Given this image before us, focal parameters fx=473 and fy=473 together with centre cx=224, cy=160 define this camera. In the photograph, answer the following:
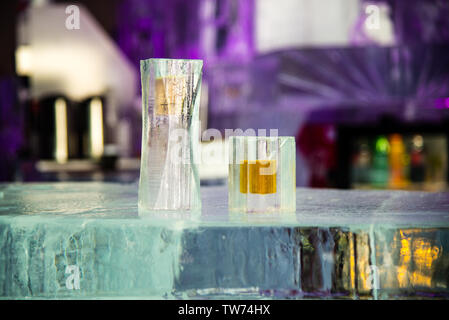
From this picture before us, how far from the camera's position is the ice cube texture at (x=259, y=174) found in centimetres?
56

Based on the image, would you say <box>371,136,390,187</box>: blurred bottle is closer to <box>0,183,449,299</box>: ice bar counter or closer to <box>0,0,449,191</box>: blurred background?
<box>0,0,449,191</box>: blurred background

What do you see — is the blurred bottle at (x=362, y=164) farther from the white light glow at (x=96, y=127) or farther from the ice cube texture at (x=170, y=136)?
the ice cube texture at (x=170, y=136)

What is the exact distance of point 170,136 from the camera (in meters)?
0.59

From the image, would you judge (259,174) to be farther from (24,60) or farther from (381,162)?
(381,162)

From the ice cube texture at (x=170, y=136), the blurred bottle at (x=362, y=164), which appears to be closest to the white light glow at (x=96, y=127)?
the blurred bottle at (x=362, y=164)

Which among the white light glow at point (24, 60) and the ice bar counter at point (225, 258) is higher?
the white light glow at point (24, 60)

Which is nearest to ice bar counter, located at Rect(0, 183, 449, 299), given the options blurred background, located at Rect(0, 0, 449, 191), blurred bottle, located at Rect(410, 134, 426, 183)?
blurred background, located at Rect(0, 0, 449, 191)

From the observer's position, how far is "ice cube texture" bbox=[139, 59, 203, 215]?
22.8 inches

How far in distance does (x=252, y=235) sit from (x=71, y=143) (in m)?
3.26

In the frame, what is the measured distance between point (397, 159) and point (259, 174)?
3.73 meters

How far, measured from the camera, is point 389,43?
319cm

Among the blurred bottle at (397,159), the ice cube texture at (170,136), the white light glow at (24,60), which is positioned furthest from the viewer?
the blurred bottle at (397,159)

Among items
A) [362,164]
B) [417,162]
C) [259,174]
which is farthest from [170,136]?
[417,162]
